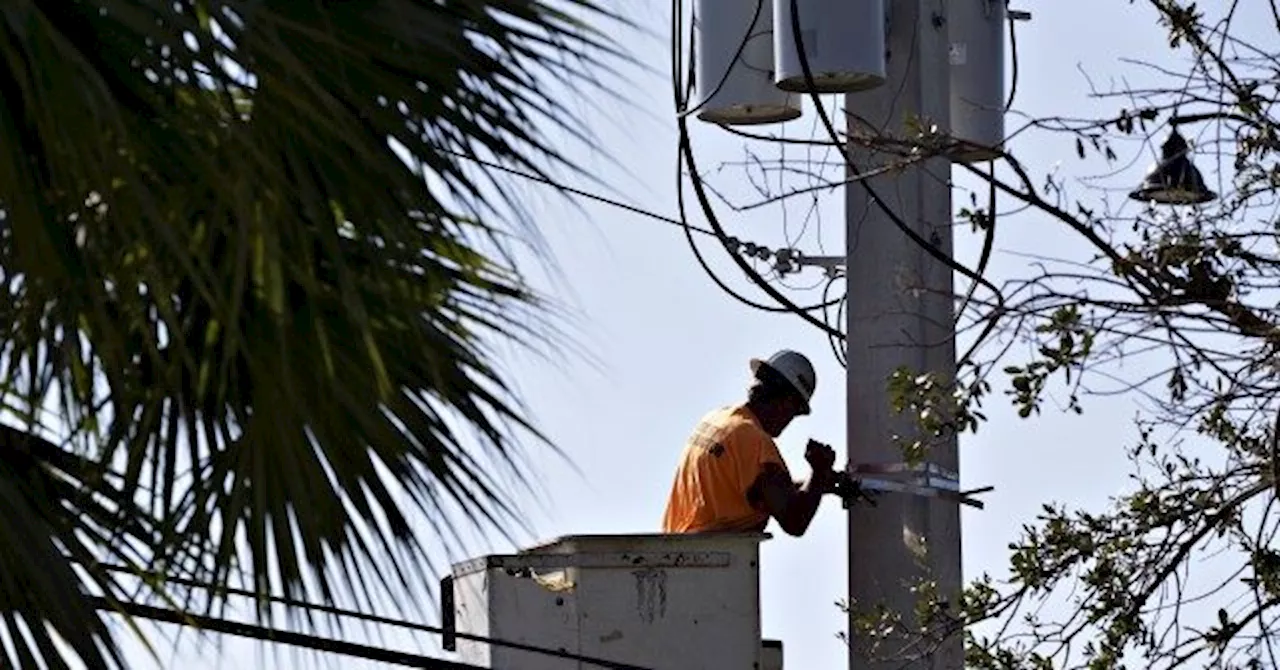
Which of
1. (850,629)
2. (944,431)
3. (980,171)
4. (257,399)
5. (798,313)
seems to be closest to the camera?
(257,399)

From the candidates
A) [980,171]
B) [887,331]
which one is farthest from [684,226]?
[980,171]

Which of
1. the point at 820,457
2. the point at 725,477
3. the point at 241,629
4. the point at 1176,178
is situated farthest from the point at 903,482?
the point at 241,629

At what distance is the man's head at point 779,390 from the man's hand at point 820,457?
932 mm

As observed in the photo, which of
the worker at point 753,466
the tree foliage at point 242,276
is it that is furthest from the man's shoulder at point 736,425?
the tree foliage at point 242,276

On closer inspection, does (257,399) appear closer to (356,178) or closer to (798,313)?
(356,178)

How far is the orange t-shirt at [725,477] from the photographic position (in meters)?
10.9

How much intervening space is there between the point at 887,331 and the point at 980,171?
5.39ft

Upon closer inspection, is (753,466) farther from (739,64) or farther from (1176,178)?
(1176,178)

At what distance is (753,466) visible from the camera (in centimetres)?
1091

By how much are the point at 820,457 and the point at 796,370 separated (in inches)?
41.0

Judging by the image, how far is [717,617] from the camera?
30.9ft

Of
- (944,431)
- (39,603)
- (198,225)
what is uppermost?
(944,431)

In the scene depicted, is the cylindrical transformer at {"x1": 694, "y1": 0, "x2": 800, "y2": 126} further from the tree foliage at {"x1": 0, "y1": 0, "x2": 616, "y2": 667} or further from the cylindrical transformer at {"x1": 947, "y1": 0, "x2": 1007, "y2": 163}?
the tree foliage at {"x1": 0, "y1": 0, "x2": 616, "y2": 667}

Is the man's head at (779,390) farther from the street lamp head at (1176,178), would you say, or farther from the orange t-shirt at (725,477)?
the street lamp head at (1176,178)
